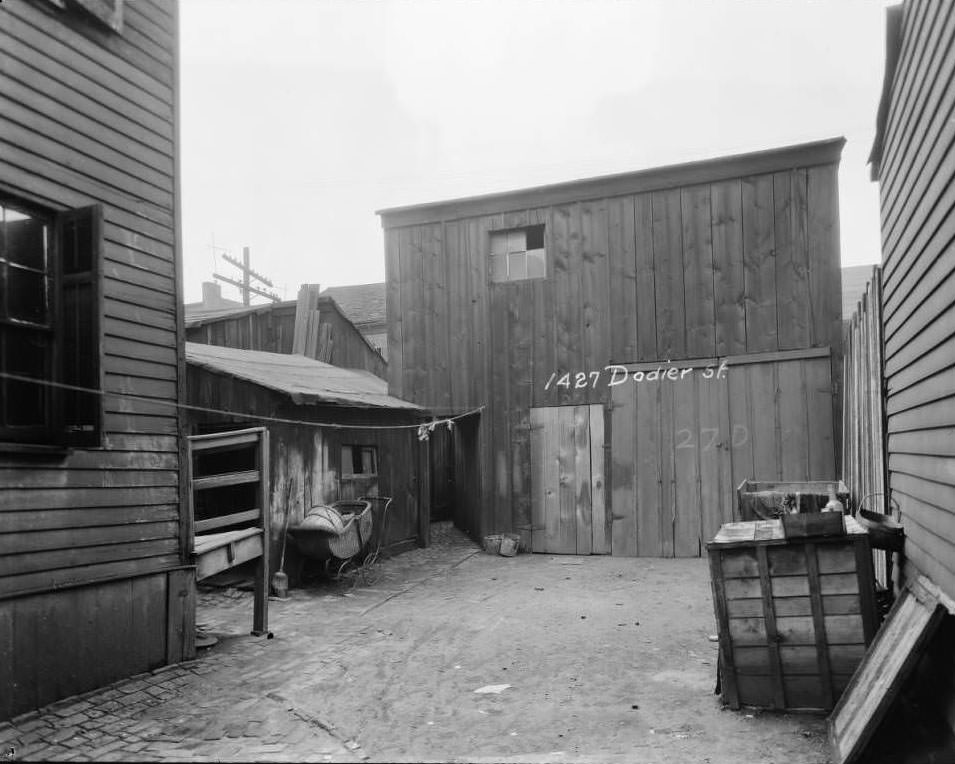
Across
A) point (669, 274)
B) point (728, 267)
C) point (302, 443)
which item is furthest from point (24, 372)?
point (728, 267)

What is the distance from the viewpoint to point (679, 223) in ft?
37.9

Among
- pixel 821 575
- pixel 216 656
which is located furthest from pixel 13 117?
pixel 821 575

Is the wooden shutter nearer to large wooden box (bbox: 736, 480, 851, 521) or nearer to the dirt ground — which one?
the dirt ground

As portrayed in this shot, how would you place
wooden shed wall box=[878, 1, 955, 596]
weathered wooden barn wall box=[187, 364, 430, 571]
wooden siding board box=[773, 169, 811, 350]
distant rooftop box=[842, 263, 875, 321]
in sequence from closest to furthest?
1. wooden shed wall box=[878, 1, 955, 596]
2. weathered wooden barn wall box=[187, 364, 430, 571]
3. wooden siding board box=[773, 169, 811, 350]
4. distant rooftop box=[842, 263, 875, 321]

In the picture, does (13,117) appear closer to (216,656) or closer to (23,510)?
(23,510)

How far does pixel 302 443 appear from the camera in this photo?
1031 cm

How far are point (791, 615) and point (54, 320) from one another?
19.0 ft

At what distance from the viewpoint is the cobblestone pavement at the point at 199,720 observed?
176 inches

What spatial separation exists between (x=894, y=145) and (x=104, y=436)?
6790 mm

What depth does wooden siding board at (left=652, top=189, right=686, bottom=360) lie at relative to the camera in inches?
452

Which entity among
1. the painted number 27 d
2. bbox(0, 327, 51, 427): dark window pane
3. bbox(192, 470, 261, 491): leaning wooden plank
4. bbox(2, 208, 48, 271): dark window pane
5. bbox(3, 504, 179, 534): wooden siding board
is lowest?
bbox(3, 504, 179, 534): wooden siding board

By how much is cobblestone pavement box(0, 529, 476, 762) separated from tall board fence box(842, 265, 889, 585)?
16.4ft

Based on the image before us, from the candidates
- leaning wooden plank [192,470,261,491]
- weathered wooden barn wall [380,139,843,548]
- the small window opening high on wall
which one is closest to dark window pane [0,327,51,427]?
leaning wooden plank [192,470,261,491]

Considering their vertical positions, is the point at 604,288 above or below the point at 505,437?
above
